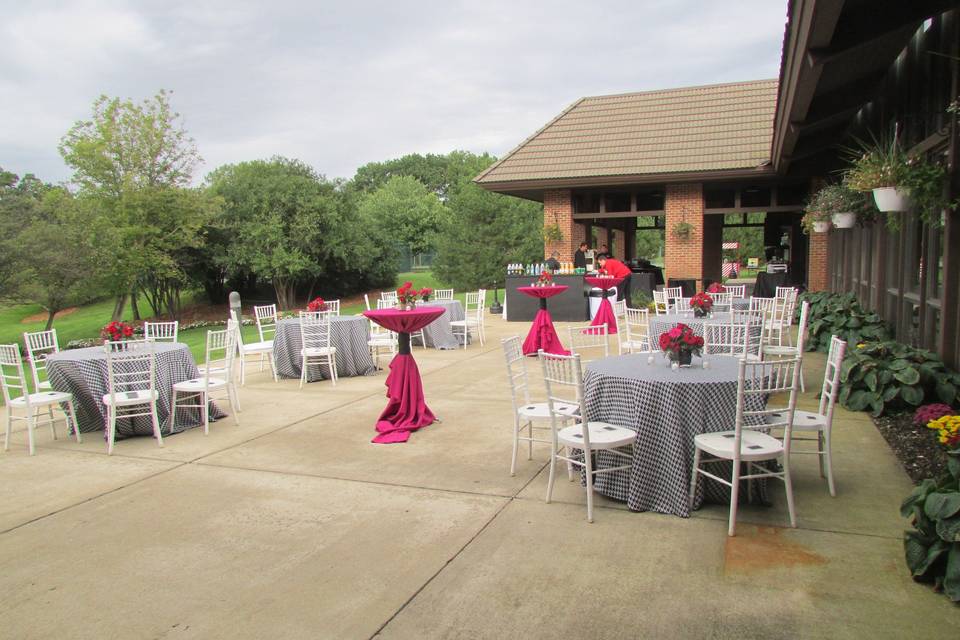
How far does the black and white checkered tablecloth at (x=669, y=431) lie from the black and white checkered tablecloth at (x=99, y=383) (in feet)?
15.6

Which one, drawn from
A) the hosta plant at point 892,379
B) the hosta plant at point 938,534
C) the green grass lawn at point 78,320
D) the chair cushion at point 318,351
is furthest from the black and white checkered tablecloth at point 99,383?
the green grass lawn at point 78,320

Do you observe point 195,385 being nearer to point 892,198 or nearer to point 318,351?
point 318,351

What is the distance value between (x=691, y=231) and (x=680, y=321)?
10208 mm

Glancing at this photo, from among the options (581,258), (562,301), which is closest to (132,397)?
(562,301)

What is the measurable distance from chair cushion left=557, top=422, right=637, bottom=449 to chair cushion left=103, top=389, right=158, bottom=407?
411cm

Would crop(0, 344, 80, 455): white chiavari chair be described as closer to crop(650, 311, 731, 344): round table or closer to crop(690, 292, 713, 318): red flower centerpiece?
crop(650, 311, 731, 344): round table

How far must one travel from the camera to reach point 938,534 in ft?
10.0

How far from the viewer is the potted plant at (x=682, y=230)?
17.5 metres

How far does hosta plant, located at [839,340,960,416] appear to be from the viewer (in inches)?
232

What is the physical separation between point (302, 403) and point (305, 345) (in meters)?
1.41

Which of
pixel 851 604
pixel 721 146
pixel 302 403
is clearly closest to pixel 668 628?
pixel 851 604

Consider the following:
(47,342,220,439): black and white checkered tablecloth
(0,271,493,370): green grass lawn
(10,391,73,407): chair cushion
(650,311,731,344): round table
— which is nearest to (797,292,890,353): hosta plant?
(650,311,731,344): round table

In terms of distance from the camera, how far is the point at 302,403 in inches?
320

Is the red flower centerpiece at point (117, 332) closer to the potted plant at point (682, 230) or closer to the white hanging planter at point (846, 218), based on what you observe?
the white hanging planter at point (846, 218)
